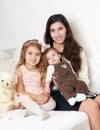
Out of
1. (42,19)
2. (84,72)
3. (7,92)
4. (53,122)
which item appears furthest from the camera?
(42,19)

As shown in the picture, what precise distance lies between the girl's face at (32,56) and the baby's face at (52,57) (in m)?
0.07

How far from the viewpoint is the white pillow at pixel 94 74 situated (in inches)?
85.1

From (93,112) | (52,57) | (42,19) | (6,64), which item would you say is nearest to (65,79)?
(52,57)

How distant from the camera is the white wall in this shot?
2316 millimetres

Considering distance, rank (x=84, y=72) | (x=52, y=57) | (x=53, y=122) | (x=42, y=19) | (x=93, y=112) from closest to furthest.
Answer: (x=53, y=122) → (x=93, y=112) → (x=52, y=57) → (x=84, y=72) → (x=42, y=19)

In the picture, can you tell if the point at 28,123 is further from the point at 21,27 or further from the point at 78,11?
the point at 21,27

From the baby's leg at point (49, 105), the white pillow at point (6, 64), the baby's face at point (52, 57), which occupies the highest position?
the baby's face at point (52, 57)

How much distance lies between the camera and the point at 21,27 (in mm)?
2693

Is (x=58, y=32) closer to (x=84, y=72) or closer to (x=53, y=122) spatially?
(x=84, y=72)

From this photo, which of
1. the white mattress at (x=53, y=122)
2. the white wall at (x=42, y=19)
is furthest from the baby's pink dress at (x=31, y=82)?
the white wall at (x=42, y=19)

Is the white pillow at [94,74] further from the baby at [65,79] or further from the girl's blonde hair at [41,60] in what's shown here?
the girl's blonde hair at [41,60]

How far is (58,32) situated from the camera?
2121 mm

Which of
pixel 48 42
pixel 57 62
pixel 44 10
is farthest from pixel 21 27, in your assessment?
pixel 57 62

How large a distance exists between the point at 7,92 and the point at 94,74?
2.28ft
